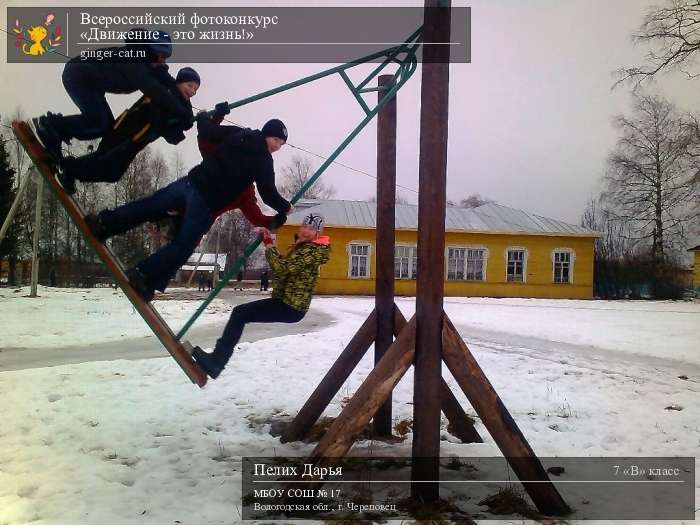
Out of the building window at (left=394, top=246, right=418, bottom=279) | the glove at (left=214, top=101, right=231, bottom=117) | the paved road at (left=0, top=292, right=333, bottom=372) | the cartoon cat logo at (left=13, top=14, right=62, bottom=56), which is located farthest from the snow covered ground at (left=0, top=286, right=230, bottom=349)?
the building window at (left=394, top=246, right=418, bottom=279)

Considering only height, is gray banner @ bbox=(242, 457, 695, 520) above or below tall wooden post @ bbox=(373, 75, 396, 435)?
below

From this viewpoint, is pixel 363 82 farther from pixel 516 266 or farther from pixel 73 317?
pixel 516 266

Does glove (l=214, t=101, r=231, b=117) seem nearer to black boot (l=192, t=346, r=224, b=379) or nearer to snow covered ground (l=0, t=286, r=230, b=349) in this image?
black boot (l=192, t=346, r=224, b=379)

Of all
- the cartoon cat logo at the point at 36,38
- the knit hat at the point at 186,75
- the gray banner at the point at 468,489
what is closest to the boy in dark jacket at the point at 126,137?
the knit hat at the point at 186,75

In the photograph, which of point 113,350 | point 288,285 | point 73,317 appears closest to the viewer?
point 288,285

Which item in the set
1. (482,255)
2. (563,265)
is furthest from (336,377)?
(563,265)

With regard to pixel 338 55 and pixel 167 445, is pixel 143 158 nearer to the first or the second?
pixel 338 55

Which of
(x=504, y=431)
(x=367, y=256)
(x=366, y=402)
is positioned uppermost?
(x=367, y=256)

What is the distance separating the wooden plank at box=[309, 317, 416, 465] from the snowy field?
48 cm

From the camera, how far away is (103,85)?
219 centimetres

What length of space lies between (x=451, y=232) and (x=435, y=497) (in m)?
15.8

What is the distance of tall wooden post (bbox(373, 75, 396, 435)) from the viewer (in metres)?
3.22

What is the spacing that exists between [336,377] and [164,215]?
1.51 metres

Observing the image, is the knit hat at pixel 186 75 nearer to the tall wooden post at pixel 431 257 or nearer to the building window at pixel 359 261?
the tall wooden post at pixel 431 257
